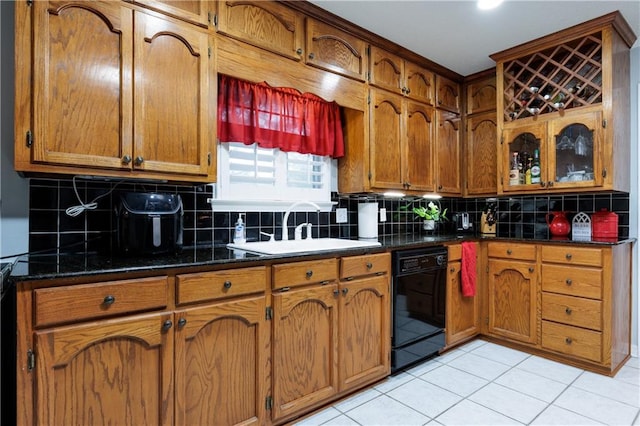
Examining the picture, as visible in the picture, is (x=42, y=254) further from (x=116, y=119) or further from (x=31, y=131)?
(x=116, y=119)

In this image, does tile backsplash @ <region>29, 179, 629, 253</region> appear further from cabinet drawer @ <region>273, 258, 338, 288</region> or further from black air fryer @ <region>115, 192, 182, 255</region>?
cabinet drawer @ <region>273, 258, 338, 288</region>

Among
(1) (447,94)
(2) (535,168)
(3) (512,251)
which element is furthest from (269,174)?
(2) (535,168)

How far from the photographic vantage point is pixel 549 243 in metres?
2.66

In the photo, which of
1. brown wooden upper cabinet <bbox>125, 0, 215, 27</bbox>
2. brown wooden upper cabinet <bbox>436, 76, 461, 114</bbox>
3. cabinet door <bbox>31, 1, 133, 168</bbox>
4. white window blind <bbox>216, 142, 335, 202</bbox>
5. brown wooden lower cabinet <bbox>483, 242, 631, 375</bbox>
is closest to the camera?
cabinet door <bbox>31, 1, 133, 168</bbox>

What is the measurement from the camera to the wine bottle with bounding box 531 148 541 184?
288 centimetres

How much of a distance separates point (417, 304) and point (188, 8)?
91.4 inches

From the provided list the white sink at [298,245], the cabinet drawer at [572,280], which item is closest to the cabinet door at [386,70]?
the white sink at [298,245]

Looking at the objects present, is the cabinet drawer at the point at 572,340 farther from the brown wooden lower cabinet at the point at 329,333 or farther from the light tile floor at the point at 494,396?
the brown wooden lower cabinet at the point at 329,333

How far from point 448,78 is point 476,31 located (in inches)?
29.6

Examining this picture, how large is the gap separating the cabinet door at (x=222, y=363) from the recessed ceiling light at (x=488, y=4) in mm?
2195

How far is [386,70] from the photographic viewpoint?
2.75 metres

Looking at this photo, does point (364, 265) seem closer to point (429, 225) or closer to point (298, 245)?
point (298, 245)

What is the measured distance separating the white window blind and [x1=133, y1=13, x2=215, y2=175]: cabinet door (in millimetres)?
426

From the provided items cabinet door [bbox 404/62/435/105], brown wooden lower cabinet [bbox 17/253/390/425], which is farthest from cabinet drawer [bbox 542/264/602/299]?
cabinet door [bbox 404/62/435/105]
